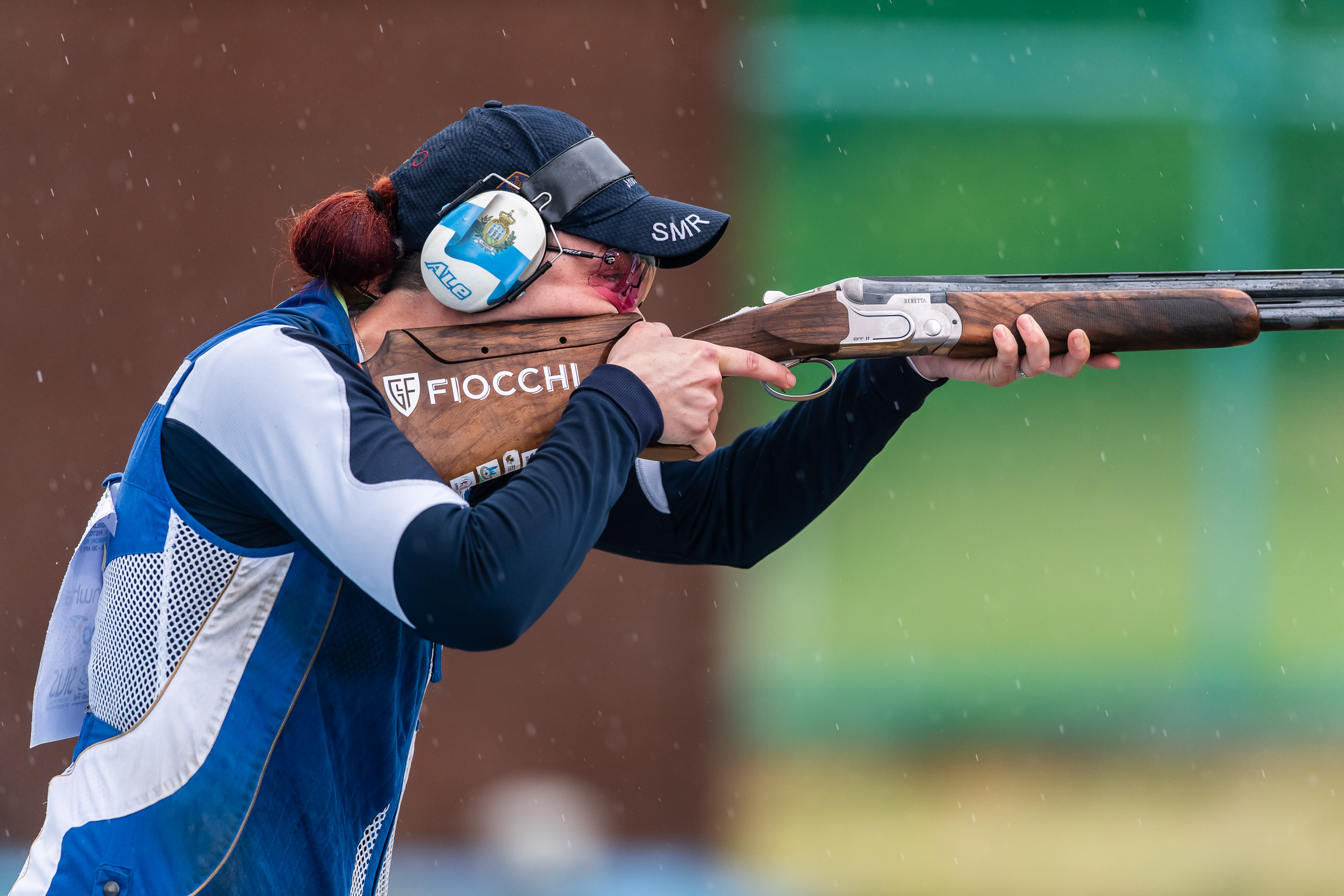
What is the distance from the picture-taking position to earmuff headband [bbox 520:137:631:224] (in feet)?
6.20

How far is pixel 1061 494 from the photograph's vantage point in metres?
4.80

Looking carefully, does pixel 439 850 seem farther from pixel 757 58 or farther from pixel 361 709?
pixel 757 58

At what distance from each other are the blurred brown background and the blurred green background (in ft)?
1.21

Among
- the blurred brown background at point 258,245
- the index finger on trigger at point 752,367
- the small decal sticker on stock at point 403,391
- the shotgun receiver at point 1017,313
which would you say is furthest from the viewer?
the blurred brown background at point 258,245

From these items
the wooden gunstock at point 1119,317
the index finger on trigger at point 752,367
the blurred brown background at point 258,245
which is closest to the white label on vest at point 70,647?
the index finger on trigger at point 752,367

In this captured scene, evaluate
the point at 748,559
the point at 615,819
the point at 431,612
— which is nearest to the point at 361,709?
the point at 431,612

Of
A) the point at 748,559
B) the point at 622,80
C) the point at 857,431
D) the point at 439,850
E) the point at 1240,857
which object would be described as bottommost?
the point at 1240,857

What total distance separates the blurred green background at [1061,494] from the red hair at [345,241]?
2.87 meters

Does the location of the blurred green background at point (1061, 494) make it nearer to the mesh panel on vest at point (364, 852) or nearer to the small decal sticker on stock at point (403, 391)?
the mesh panel on vest at point (364, 852)

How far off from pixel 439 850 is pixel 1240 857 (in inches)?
135

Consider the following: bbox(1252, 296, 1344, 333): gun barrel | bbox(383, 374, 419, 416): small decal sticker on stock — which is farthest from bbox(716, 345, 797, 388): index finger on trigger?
bbox(1252, 296, 1344, 333): gun barrel

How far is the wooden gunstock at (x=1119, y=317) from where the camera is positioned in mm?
2223

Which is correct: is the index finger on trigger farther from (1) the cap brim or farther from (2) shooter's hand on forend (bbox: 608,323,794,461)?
(1) the cap brim

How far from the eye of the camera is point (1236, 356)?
4.91 m
